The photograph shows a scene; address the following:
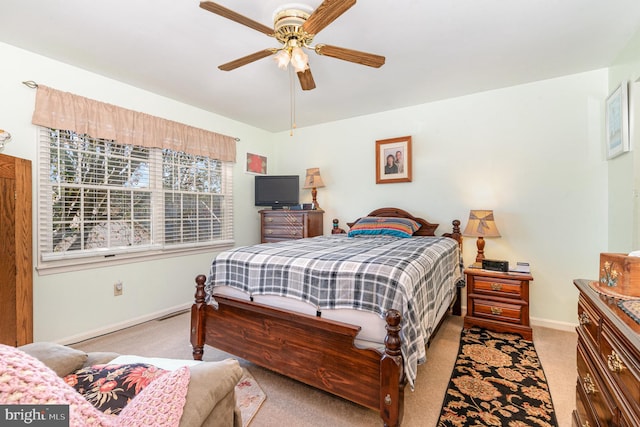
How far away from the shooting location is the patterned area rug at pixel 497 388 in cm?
160

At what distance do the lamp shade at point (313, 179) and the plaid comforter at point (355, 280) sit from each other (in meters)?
2.03

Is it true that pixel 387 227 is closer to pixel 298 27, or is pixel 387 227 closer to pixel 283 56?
pixel 283 56

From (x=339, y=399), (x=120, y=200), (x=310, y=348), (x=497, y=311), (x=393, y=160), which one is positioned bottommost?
(x=339, y=399)

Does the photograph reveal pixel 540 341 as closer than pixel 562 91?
Yes

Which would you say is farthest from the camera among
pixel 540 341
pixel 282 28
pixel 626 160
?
pixel 540 341

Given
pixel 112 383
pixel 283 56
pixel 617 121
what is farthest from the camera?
pixel 617 121

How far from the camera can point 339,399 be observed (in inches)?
70.5

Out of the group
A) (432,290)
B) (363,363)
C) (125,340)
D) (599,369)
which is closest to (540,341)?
(432,290)

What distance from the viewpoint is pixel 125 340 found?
2.62m

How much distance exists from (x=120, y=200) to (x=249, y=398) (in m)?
2.41

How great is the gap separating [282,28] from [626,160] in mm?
2871

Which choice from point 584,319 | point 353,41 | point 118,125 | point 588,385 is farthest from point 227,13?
point 588,385

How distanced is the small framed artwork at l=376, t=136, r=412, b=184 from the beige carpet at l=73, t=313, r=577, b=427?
185 cm

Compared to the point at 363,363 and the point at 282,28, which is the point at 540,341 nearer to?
the point at 363,363
